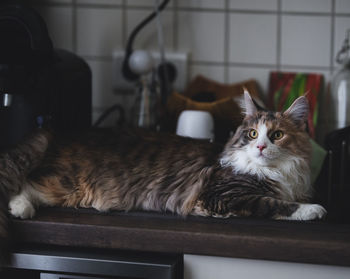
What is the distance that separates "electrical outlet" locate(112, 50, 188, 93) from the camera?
165cm

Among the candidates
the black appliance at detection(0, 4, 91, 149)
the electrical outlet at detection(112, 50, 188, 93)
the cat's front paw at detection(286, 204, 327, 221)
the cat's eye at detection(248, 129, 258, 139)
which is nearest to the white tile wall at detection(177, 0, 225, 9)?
the electrical outlet at detection(112, 50, 188, 93)

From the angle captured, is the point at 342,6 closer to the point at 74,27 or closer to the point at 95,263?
the point at 74,27

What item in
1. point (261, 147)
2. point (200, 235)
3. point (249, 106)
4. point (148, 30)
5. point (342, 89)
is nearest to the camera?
point (200, 235)

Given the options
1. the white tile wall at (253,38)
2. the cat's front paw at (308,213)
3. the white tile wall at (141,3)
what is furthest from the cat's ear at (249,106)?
the white tile wall at (141,3)

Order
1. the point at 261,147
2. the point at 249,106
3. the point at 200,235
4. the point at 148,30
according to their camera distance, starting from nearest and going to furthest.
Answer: the point at 200,235 → the point at 261,147 → the point at 249,106 → the point at 148,30

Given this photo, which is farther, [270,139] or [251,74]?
[251,74]

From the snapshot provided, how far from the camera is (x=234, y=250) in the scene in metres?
0.90

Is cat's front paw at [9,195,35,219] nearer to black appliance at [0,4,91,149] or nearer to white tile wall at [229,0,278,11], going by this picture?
black appliance at [0,4,91,149]

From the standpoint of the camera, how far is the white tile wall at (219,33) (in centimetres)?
162

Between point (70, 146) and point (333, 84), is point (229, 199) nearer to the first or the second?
point (70, 146)

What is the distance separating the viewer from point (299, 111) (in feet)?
3.66

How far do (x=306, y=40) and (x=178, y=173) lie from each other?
0.81 metres

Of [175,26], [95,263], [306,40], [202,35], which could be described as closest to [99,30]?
[175,26]

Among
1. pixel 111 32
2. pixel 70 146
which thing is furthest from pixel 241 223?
pixel 111 32
